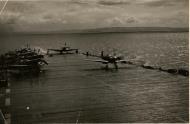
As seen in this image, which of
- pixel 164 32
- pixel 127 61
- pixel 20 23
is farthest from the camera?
pixel 127 61

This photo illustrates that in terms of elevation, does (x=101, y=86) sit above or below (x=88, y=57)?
below

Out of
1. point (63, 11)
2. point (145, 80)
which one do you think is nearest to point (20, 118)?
point (63, 11)

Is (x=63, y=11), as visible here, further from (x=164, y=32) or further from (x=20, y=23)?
(x=164, y=32)

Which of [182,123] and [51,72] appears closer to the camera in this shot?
[182,123]

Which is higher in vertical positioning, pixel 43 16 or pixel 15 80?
pixel 43 16
